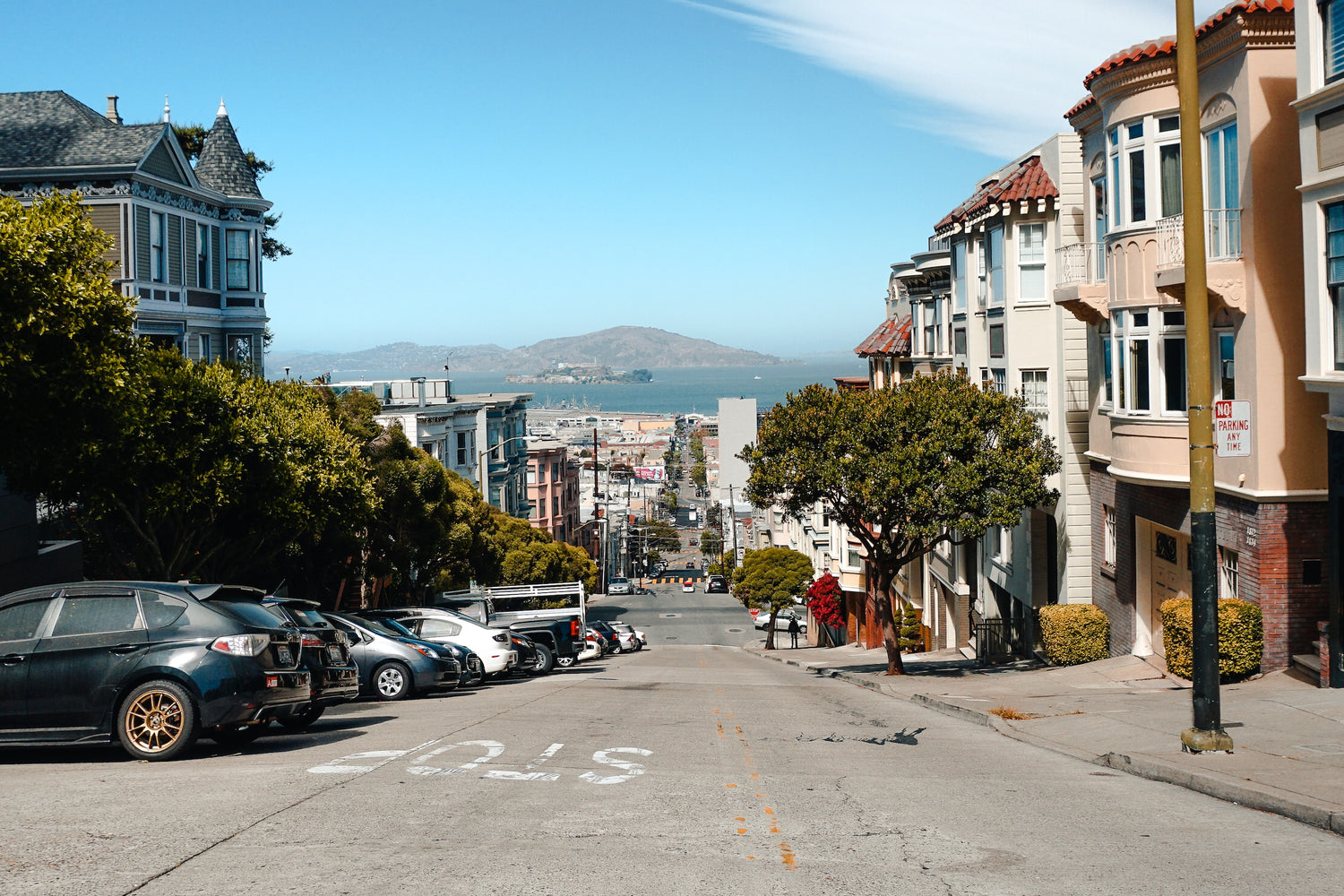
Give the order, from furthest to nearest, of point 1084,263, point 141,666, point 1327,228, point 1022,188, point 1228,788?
point 1022,188
point 1084,263
point 1327,228
point 141,666
point 1228,788

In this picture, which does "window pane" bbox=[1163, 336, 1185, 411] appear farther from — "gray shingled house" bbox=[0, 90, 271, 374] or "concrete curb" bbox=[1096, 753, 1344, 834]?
"gray shingled house" bbox=[0, 90, 271, 374]

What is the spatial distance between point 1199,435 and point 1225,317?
26.8ft

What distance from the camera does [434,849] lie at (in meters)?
8.01

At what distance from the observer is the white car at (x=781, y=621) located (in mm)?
70625

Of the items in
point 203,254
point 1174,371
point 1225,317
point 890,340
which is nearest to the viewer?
point 1225,317

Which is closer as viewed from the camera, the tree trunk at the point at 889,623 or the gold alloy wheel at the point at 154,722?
the gold alloy wheel at the point at 154,722

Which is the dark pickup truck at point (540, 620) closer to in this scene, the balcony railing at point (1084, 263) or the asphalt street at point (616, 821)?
the balcony railing at point (1084, 263)

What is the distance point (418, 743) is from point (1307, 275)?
512 inches

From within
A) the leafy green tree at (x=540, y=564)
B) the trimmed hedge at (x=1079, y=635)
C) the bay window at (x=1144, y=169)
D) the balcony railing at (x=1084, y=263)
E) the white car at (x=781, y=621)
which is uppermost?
the bay window at (x=1144, y=169)

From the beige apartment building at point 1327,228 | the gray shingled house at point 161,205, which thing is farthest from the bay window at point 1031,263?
the gray shingled house at point 161,205

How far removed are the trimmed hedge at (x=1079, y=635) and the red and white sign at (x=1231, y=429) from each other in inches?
517

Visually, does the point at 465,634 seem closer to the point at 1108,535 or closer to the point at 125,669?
the point at 125,669

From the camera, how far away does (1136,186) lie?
21156mm

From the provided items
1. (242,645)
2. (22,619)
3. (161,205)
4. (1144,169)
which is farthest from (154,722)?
(161,205)
